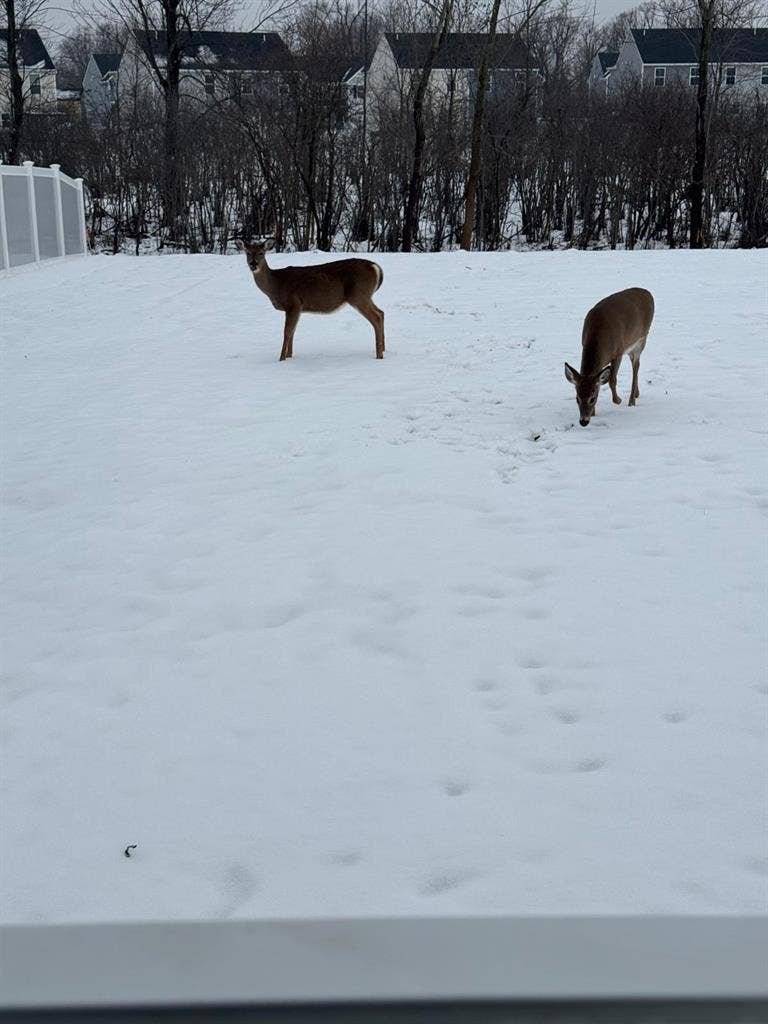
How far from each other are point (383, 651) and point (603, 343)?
4.25 m

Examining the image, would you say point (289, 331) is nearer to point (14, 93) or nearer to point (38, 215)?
point (38, 215)

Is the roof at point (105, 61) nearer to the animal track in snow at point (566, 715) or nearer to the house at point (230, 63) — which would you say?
the house at point (230, 63)

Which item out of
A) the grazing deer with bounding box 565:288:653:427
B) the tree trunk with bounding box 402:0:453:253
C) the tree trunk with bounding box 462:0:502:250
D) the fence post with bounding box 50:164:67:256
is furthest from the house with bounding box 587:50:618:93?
the grazing deer with bounding box 565:288:653:427

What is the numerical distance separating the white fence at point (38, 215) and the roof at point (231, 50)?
10461 mm

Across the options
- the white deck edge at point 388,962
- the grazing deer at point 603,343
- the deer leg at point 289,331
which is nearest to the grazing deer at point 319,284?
the deer leg at point 289,331

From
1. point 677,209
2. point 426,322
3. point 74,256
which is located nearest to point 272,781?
point 426,322

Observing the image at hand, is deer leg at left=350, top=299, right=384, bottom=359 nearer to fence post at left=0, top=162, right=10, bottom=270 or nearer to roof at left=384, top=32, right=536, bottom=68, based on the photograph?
fence post at left=0, top=162, right=10, bottom=270

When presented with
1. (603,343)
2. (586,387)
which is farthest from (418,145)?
(586,387)

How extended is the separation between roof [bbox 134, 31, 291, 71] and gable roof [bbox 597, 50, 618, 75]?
84.1 ft

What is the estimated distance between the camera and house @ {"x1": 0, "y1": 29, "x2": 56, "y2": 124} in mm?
33766

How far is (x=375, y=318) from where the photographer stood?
10.7 meters

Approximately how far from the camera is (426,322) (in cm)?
1302

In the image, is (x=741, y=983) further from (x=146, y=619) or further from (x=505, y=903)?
(x=146, y=619)

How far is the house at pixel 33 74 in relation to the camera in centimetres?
3377
